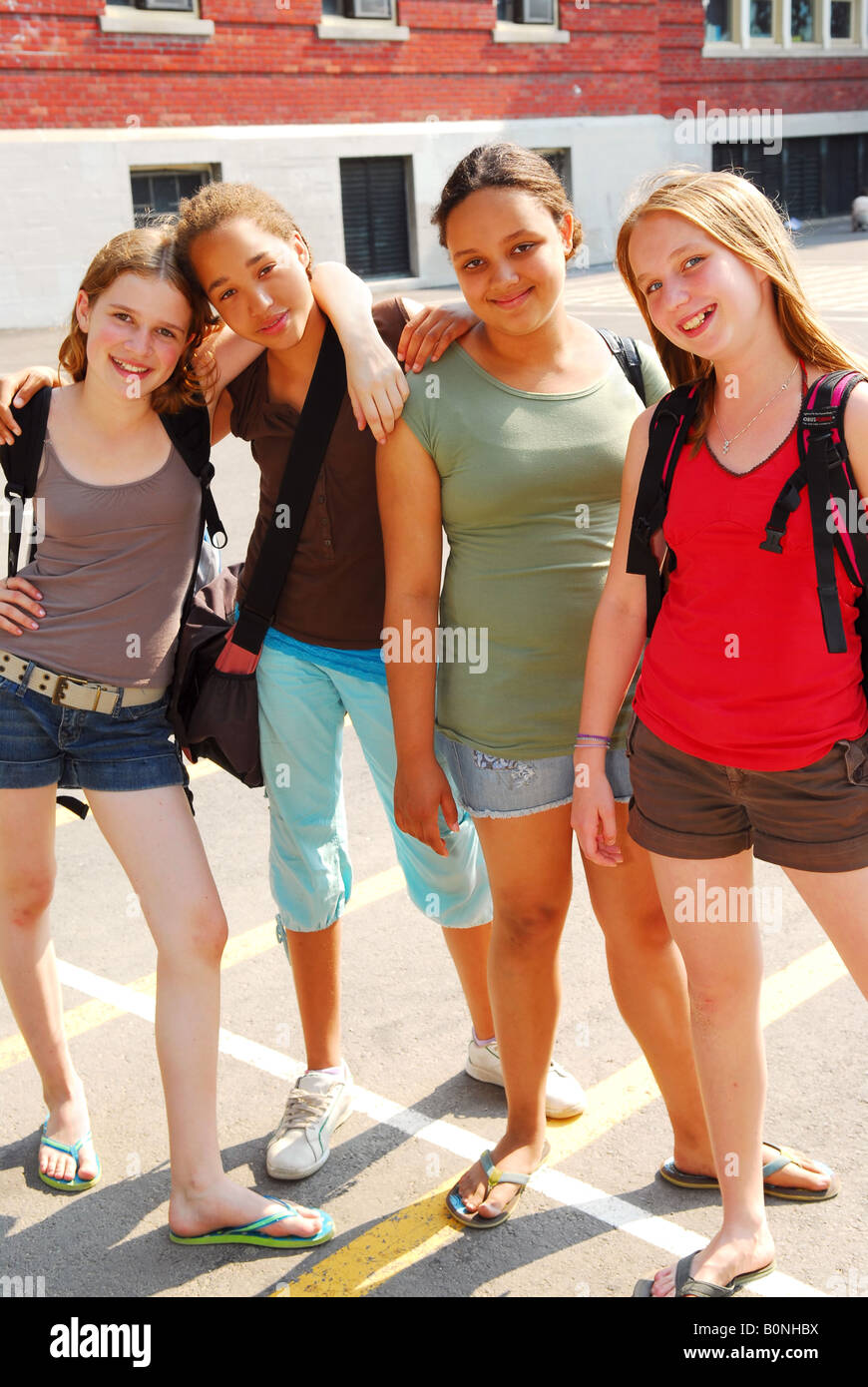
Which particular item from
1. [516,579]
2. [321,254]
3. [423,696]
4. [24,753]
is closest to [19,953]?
[24,753]

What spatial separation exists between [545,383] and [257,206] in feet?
2.40

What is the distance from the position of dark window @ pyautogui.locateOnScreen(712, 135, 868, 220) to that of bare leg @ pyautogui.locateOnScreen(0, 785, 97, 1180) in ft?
92.6

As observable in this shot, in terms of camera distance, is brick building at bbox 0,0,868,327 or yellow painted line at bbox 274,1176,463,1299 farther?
brick building at bbox 0,0,868,327

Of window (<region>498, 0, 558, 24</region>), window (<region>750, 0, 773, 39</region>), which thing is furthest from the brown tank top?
window (<region>750, 0, 773, 39</region>)

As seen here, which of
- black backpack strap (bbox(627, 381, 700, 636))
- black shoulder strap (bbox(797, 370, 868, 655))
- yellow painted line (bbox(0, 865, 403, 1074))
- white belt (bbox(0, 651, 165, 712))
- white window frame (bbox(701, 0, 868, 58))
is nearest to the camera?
black shoulder strap (bbox(797, 370, 868, 655))

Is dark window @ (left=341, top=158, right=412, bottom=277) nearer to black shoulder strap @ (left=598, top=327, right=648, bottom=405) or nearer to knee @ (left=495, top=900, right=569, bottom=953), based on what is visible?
black shoulder strap @ (left=598, top=327, right=648, bottom=405)

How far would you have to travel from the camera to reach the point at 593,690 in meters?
2.50

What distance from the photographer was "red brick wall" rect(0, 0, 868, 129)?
53.7ft

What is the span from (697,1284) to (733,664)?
1175 mm

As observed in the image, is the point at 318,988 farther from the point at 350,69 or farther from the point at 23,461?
the point at 350,69

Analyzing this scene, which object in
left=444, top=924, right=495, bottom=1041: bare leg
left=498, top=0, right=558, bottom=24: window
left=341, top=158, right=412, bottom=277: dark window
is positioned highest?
left=498, top=0, right=558, bottom=24: window

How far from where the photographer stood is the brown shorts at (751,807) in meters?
2.20

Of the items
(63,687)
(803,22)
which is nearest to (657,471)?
(63,687)
